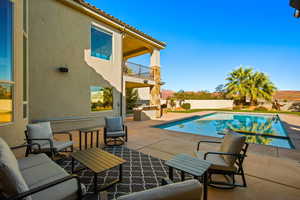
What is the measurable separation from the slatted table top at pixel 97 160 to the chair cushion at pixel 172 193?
151cm

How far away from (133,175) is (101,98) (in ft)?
19.1

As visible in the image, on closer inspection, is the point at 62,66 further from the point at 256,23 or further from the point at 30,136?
the point at 256,23

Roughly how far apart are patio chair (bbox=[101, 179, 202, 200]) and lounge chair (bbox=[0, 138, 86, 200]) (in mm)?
1176

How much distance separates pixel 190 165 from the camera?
207 centimetres

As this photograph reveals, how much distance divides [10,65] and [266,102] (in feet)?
89.2

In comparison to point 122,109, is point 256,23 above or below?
above

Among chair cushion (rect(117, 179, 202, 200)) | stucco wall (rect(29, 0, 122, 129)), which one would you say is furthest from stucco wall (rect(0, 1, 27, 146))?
chair cushion (rect(117, 179, 202, 200))

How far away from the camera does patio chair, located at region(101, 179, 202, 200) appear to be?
0.83 m

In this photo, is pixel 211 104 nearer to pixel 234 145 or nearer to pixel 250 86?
pixel 250 86

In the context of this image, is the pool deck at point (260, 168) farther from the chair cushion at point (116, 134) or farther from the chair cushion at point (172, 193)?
the chair cushion at point (172, 193)

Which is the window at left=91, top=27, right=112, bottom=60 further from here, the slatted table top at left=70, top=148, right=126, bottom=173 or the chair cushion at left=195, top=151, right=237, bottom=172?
the chair cushion at left=195, top=151, right=237, bottom=172

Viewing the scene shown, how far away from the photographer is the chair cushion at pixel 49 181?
151 cm

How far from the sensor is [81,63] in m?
6.83

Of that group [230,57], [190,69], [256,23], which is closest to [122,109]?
[256,23]
